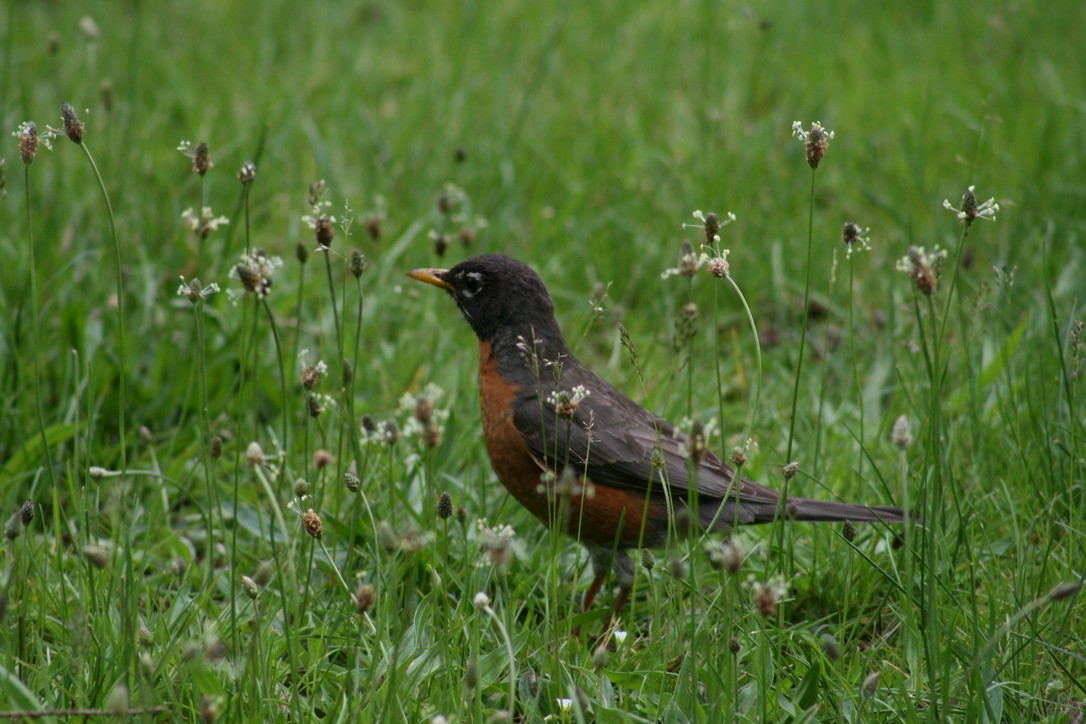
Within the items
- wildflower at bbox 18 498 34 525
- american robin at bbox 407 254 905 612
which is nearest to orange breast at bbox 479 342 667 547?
american robin at bbox 407 254 905 612

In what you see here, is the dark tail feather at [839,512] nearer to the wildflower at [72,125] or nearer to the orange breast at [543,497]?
the orange breast at [543,497]

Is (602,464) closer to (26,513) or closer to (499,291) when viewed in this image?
(499,291)

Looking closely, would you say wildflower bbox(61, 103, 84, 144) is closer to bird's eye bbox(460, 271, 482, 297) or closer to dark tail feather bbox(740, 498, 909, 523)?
bird's eye bbox(460, 271, 482, 297)

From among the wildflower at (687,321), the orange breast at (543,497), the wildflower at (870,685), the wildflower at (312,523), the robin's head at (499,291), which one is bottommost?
the orange breast at (543,497)

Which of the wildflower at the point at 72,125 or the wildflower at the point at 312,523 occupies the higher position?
the wildflower at the point at 72,125

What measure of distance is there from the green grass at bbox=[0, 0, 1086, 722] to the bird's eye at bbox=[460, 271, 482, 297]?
47cm

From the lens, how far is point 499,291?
15.2 feet

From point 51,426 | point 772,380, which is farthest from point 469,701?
point 772,380

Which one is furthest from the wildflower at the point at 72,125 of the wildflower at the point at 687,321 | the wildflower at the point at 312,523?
the wildflower at the point at 687,321

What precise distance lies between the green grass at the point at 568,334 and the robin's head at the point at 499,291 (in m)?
0.39

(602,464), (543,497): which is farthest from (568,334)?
(543,497)

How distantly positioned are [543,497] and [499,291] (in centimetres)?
96

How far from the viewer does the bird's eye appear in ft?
15.2

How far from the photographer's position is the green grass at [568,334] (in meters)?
3.17
